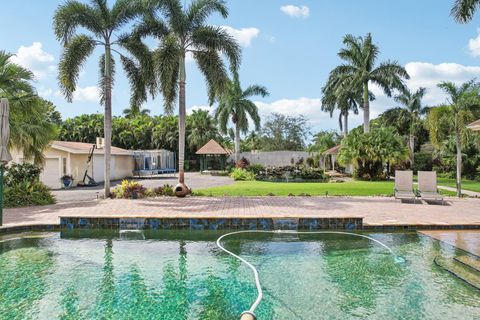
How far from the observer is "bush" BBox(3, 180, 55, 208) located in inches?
524

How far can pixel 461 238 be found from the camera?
28.3 feet

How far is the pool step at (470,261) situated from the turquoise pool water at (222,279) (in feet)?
1.68

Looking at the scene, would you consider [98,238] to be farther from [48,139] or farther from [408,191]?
[408,191]

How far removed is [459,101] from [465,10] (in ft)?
13.7

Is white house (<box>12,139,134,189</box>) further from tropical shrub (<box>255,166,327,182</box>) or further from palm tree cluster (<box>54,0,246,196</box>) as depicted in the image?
tropical shrub (<box>255,166,327,182</box>)

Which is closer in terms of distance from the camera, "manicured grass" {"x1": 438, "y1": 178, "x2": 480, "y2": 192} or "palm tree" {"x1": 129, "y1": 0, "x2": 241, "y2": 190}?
"palm tree" {"x1": 129, "y1": 0, "x2": 241, "y2": 190}

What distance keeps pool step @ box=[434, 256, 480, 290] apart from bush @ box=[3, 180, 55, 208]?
13.2 meters

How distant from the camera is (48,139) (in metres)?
15.3

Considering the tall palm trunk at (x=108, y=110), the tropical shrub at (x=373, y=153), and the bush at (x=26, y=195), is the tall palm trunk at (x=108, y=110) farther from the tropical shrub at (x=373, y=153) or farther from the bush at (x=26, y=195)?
the tropical shrub at (x=373, y=153)

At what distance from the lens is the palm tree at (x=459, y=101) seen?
15672 mm

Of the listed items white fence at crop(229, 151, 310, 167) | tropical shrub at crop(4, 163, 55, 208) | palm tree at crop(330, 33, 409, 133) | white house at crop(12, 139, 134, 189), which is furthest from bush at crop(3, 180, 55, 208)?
white fence at crop(229, 151, 310, 167)

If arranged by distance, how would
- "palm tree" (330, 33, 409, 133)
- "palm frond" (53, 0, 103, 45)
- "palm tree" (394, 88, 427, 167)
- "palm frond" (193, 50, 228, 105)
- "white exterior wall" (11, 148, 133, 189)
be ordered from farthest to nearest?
"palm tree" (394, 88, 427, 167) < "palm tree" (330, 33, 409, 133) < "white exterior wall" (11, 148, 133, 189) < "palm frond" (193, 50, 228, 105) < "palm frond" (53, 0, 103, 45)

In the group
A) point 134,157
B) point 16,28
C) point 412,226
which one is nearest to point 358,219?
point 412,226

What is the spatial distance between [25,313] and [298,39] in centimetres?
1532
